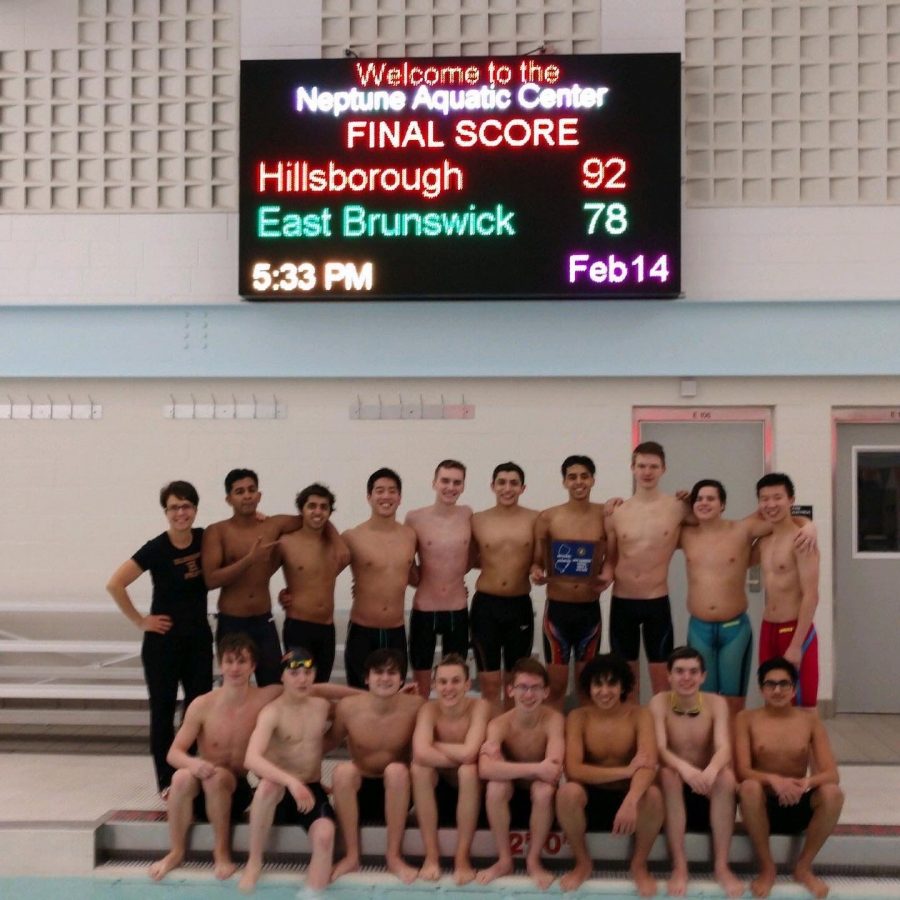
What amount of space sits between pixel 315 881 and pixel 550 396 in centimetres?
346

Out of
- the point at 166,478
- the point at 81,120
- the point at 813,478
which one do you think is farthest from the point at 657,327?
the point at 81,120

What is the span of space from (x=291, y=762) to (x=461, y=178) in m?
3.41

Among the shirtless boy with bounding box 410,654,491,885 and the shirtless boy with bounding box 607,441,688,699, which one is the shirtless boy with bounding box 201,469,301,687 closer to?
the shirtless boy with bounding box 410,654,491,885

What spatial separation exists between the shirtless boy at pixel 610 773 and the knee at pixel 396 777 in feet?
2.05

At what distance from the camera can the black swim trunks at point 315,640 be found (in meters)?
5.33

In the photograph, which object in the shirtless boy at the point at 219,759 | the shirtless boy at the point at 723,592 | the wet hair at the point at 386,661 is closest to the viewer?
the shirtless boy at the point at 219,759

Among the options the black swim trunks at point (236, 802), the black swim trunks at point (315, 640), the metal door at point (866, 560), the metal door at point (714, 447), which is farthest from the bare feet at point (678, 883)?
the metal door at point (866, 560)

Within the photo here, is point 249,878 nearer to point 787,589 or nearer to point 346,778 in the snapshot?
point 346,778

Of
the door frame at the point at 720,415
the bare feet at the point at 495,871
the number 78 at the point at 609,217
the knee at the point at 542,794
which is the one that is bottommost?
the bare feet at the point at 495,871

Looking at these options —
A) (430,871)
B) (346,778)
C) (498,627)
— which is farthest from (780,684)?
(346,778)

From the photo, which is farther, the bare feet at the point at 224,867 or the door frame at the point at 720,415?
the door frame at the point at 720,415

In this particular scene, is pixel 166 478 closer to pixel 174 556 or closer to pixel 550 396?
pixel 174 556

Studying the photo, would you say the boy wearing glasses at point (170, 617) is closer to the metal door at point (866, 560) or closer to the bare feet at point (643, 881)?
the bare feet at point (643, 881)

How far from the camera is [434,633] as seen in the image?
5.45m
